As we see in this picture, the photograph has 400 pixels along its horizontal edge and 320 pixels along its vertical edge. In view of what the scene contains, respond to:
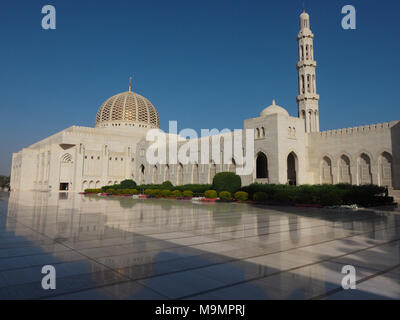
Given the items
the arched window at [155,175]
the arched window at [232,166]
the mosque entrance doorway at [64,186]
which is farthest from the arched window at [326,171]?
the mosque entrance doorway at [64,186]

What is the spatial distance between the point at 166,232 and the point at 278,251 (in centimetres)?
278

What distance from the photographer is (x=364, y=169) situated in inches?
914

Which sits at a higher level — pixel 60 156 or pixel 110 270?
pixel 60 156

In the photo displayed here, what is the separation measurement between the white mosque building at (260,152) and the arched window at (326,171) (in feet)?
0.29

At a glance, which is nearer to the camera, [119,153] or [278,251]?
[278,251]

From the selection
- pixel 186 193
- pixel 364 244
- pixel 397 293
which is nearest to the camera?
pixel 397 293

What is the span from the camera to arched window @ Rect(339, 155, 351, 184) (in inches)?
954

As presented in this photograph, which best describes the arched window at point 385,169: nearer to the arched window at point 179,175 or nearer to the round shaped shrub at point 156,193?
the round shaped shrub at point 156,193

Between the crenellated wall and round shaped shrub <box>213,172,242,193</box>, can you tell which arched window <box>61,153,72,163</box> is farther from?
the crenellated wall

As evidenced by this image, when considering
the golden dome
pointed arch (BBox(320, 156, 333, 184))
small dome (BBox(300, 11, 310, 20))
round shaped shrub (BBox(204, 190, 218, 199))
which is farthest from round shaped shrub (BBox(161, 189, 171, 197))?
the golden dome

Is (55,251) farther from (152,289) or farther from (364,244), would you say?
(364,244)

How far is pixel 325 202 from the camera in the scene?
13750 mm
